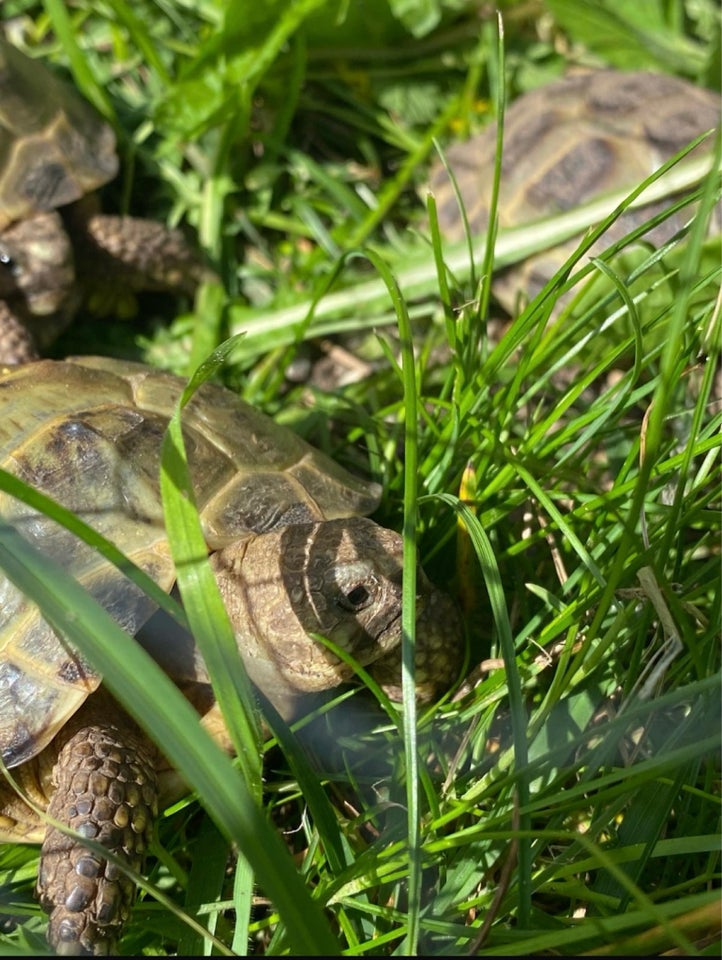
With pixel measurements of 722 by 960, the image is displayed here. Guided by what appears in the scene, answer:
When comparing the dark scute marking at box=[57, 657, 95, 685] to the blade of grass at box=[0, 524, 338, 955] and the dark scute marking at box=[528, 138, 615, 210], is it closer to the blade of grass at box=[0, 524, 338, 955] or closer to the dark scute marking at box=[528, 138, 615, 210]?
the blade of grass at box=[0, 524, 338, 955]

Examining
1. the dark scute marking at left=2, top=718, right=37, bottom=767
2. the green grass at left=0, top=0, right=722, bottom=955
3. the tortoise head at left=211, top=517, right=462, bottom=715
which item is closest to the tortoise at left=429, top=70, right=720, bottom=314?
the green grass at left=0, top=0, right=722, bottom=955

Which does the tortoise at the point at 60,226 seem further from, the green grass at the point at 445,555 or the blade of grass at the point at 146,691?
the blade of grass at the point at 146,691

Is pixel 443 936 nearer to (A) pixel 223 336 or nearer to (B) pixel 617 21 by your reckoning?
(A) pixel 223 336

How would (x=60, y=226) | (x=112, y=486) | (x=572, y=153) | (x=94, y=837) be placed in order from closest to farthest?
(x=94, y=837)
(x=112, y=486)
(x=60, y=226)
(x=572, y=153)

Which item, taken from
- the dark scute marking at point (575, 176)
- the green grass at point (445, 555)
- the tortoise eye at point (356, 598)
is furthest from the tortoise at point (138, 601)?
the dark scute marking at point (575, 176)

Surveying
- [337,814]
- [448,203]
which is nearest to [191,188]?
[448,203]

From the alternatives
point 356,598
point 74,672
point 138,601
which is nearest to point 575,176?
point 356,598

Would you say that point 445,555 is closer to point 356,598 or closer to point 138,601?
point 356,598
